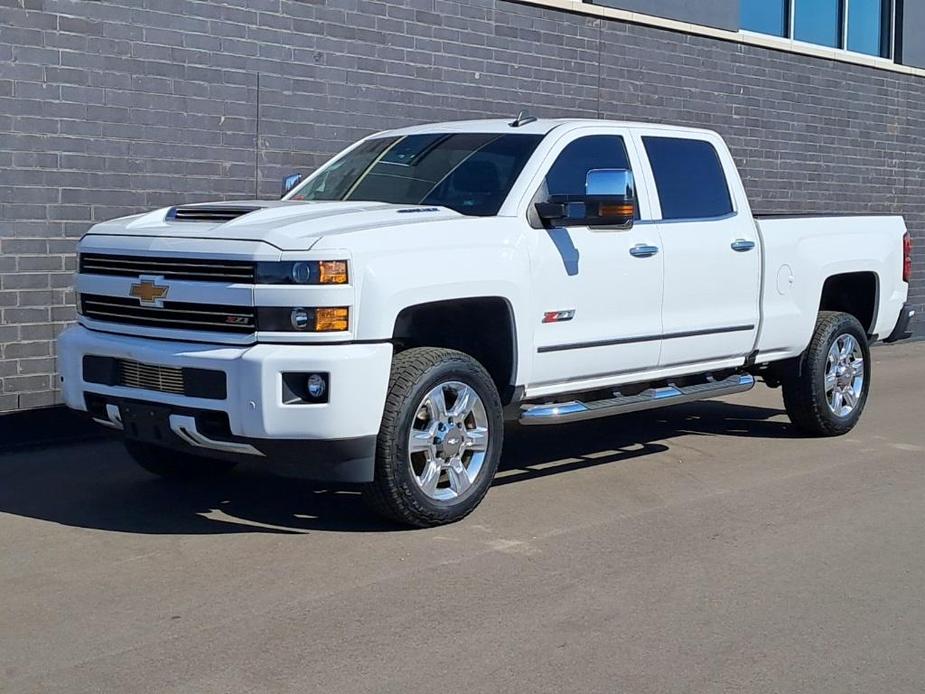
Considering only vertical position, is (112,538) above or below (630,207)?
below

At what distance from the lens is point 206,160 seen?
9875mm

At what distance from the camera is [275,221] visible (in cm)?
624

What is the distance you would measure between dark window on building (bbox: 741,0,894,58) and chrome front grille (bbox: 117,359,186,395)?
38.2 ft

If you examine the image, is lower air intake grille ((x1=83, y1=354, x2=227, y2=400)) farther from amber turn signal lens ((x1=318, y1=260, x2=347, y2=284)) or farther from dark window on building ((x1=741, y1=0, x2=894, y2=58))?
dark window on building ((x1=741, y1=0, x2=894, y2=58))

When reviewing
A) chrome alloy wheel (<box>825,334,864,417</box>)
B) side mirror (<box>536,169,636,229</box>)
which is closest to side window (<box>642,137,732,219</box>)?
side mirror (<box>536,169,636,229</box>)

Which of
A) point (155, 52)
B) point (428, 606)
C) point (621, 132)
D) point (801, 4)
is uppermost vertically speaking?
point (801, 4)

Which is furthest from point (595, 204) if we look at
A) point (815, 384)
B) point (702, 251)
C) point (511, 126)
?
point (815, 384)

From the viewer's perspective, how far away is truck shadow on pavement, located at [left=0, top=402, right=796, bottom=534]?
21.6ft

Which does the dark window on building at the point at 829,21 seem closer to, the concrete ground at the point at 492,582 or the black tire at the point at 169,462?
the concrete ground at the point at 492,582

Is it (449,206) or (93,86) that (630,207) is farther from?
(93,86)

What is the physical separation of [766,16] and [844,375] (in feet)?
27.4

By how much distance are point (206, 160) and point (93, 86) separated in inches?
42.1

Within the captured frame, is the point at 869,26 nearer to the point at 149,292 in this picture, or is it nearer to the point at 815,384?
the point at 815,384

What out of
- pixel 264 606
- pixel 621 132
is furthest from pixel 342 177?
pixel 264 606
